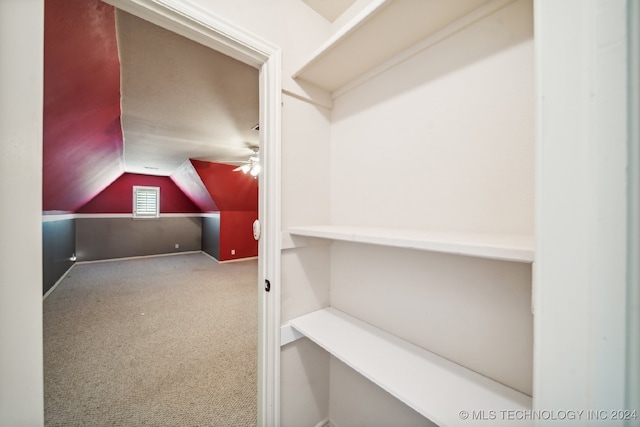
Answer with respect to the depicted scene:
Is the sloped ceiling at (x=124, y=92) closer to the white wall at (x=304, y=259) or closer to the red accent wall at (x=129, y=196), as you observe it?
the white wall at (x=304, y=259)

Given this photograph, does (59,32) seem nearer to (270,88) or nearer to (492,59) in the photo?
(270,88)

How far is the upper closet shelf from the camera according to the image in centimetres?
67

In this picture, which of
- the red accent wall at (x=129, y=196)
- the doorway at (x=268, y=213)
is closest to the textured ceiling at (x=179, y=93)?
the doorway at (x=268, y=213)

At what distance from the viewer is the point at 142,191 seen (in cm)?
560

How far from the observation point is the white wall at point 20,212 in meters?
0.46

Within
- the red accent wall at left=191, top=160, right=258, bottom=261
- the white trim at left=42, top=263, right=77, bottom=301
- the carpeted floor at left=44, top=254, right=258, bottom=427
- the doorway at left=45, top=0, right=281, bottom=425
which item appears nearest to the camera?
the doorway at left=45, top=0, right=281, bottom=425

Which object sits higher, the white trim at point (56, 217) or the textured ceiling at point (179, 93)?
the textured ceiling at point (179, 93)

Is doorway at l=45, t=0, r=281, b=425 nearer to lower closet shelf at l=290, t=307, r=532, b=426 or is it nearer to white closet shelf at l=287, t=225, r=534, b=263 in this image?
lower closet shelf at l=290, t=307, r=532, b=426

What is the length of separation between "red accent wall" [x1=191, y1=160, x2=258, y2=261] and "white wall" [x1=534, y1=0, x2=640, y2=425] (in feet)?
14.8

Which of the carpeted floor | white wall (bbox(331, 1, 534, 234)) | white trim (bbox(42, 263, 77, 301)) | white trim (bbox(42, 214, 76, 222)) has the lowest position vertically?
the carpeted floor

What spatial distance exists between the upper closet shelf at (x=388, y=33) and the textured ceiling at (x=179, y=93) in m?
0.76

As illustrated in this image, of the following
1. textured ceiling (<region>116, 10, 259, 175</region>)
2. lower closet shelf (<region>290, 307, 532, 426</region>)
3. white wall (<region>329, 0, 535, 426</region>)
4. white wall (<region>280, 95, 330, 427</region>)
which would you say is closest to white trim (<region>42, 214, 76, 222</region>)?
textured ceiling (<region>116, 10, 259, 175</region>)

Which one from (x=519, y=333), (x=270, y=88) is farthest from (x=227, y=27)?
(x=519, y=333)

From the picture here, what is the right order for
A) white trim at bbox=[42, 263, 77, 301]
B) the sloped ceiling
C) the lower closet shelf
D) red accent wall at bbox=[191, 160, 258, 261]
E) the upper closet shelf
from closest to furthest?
the lower closet shelf → the upper closet shelf → the sloped ceiling → white trim at bbox=[42, 263, 77, 301] → red accent wall at bbox=[191, 160, 258, 261]
